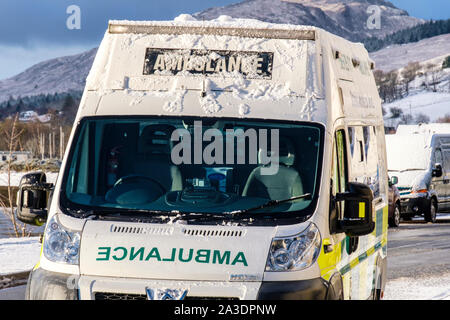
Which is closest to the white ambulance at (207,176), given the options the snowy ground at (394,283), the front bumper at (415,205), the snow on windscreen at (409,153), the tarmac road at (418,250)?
the snowy ground at (394,283)

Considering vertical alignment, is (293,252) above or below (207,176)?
below

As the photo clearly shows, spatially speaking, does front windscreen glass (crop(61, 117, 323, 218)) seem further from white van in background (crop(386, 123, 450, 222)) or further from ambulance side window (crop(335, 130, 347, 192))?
white van in background (crop(386, 123, 450, 222))

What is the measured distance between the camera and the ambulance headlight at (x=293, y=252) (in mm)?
5969

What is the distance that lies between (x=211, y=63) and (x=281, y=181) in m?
1.12

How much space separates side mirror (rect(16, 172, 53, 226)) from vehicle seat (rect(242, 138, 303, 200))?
61.2 inches

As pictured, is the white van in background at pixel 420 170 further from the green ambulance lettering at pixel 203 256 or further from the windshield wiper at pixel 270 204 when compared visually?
the green ambulance lettering at pixel 203 256

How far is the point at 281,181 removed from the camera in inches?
265

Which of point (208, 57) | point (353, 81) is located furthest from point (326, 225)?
point (353, 81)

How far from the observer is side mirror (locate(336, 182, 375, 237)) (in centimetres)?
631

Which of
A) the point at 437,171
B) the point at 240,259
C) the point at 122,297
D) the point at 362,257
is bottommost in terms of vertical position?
the point at 437,171

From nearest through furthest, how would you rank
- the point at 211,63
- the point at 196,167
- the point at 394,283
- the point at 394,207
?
the point at 196,167, the point at 211,63, the point at 394,283, the point at 394,207

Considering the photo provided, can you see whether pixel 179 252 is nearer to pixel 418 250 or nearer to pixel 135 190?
pixel 135 190

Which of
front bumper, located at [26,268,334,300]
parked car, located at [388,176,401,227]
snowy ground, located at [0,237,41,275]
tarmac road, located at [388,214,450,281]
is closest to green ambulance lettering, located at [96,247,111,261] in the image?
front bumper, located at [26,268,334,300]

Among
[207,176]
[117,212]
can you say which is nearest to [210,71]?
[207,176]
